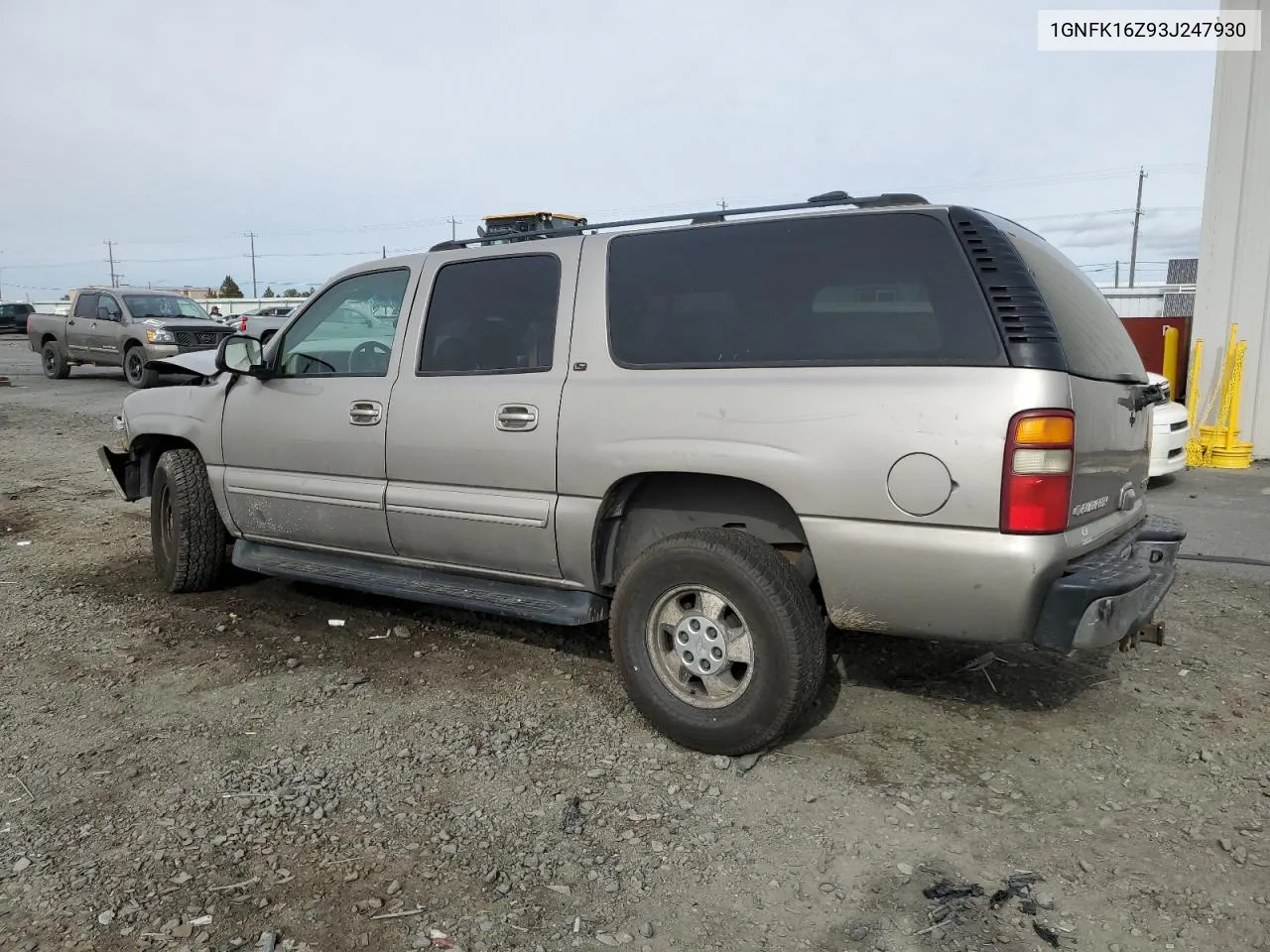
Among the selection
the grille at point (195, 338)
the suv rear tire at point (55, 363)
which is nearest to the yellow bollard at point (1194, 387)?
the grille at point (195, 338)

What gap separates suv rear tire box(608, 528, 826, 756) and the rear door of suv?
944 millimetres

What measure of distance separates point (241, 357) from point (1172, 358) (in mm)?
10965

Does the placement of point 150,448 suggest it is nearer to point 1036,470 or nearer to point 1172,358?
point 1036,470

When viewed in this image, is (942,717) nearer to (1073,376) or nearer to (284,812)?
(1073,376)

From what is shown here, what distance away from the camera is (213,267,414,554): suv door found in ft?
14.4

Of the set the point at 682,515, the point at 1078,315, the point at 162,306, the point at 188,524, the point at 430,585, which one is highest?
the point at 162,306

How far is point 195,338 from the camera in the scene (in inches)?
680

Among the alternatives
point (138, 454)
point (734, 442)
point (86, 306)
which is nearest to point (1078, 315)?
point (734, 442)

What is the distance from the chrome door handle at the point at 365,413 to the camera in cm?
432

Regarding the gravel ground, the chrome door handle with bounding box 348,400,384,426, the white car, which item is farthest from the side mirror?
the white car

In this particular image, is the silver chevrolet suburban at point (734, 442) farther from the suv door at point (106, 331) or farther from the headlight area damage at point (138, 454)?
the suv door at point (106, 331)

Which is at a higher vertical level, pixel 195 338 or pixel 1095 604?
pixel 195 338

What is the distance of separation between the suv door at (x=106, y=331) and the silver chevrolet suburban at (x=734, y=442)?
15433 millimetres

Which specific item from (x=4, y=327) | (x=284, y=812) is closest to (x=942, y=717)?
(x=284, y=812)
